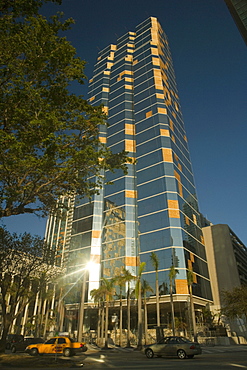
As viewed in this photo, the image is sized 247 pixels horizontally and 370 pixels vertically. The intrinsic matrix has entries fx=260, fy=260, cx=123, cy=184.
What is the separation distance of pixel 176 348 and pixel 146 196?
44587 mm

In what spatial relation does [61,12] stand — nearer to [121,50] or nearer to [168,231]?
[168,231]

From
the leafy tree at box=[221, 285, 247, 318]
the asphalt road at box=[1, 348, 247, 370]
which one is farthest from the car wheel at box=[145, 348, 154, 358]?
the leafy tree at box=[221, 285, 247, 318]

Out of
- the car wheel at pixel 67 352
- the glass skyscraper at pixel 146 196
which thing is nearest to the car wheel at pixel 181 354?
the car wheel at pixel 67 352

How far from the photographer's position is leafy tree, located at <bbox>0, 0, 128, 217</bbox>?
11.5 m

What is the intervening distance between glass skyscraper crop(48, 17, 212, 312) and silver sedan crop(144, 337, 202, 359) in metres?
32.2

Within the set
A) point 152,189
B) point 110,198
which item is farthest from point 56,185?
point 110,198

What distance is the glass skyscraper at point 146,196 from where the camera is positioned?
53.9 m

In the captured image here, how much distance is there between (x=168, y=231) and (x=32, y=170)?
4369 centimetres

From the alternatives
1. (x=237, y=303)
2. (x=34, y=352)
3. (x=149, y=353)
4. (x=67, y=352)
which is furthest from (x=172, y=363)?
(x=237, y=303)

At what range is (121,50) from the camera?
93.0 m

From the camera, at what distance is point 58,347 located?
1819 cm

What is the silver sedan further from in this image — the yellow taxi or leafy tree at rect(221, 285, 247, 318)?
leafy tree at rect(221, 285, 247, 318)

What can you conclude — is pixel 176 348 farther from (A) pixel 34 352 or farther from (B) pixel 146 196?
(B) pixel 146 196

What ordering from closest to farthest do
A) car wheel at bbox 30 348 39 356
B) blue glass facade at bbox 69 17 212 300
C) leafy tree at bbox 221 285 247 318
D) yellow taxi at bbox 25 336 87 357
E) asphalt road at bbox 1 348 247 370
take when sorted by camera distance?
asphalt road at bbox 1 348 247 370 < car wheel at bbox 30 348 39 356 < yellow taxi at bbox 25 336 87 357 < leafy tree at bbox 221 285 247 318 < blue glass facade at bbox 69 17 212 300
